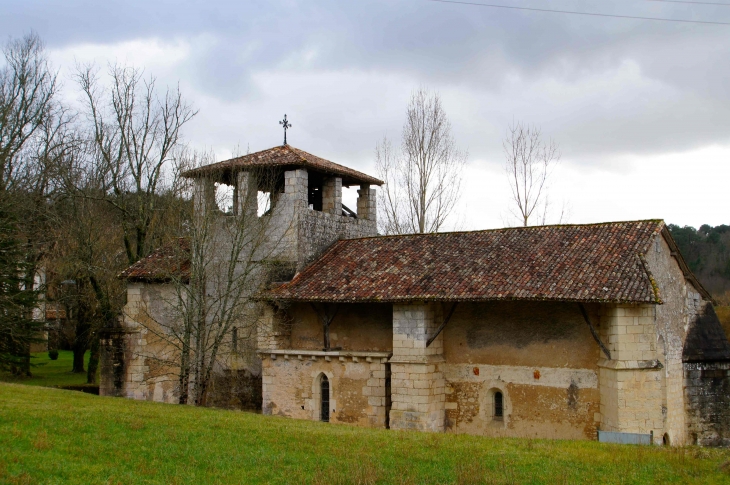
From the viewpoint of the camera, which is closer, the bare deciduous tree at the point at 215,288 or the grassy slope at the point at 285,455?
the grassy slope at the point at 285,455

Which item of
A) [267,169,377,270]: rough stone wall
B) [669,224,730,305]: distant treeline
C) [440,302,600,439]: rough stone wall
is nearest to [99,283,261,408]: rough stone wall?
[267,169,377,270]: rough stone wall

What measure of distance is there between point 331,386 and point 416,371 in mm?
2663

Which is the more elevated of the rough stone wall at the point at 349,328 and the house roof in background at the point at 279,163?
the house roof in background at the point at 279,163

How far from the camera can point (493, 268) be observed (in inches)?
674

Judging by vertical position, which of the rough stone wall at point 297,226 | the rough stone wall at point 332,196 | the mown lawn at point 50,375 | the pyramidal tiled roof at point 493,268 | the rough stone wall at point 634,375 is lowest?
the mown lawn at point 50,375

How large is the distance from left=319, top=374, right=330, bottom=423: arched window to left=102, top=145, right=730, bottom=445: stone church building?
39mm

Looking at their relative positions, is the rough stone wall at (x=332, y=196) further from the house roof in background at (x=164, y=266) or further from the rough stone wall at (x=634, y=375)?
the rough stone wall at (x=634, y=375)

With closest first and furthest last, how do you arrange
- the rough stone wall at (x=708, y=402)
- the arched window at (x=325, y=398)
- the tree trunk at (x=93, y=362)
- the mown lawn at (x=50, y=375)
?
the rough stone wall at (x=708, y=402) < the arched window at (x=325, y=398) < the mown lawn at (x=50, y=375) < the tree trunk at (x=93, y=362)

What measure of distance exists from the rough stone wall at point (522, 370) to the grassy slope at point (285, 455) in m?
3.02

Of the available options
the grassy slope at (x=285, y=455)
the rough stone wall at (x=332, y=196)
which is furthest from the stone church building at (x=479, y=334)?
the grassy slope at (x=285, y=455)

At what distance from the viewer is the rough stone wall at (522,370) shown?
1578 cm

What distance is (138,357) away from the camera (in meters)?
20.5

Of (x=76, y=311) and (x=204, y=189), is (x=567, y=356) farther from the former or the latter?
(x=76, y=311)

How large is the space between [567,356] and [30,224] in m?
21.7
